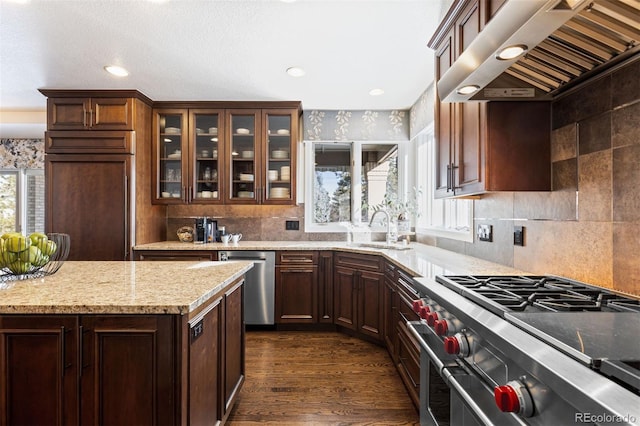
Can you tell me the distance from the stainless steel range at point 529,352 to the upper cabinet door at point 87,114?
3.33m

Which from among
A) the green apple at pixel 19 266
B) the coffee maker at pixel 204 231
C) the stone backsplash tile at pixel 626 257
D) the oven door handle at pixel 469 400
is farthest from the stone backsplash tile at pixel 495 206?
the coffee maker at pixel 204 231

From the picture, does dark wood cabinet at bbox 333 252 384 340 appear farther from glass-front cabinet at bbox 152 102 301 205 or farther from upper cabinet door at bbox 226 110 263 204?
upper cabinet door at bbox 226 110 263 204

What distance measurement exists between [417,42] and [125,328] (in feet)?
7.89

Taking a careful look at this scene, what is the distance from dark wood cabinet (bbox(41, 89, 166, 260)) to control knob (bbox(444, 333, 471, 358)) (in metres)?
3.17

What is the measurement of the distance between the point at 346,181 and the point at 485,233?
2.02 m

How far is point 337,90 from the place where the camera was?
3240mm

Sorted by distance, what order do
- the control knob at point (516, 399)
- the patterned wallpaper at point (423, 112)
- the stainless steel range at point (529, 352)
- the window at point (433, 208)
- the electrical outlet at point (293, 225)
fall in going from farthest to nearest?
the electrical outlet at point (293, 225)
the patterned wallpaper at point (423, 112)
the window at point (433, 208)
the control knob at point (516, 399)
the stainless steel range at point (529, 352)

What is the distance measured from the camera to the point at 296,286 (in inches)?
132

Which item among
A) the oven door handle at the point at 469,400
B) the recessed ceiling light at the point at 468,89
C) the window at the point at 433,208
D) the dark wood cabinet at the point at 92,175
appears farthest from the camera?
the dark wood cabinet at the point at 92,175

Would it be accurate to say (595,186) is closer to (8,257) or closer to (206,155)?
(8,257)

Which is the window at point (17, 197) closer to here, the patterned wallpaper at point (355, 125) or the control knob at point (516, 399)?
the patterned wallpaper at point (355, 125)

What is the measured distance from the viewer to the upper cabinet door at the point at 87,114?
10.7ft

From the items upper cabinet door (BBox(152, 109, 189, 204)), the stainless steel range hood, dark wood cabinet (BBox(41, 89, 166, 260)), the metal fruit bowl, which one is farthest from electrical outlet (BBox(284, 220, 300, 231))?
the stainless steel range hood

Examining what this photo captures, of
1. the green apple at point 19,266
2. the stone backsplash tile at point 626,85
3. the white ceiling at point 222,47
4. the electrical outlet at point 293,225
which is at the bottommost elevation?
the green apple at point 19,266
